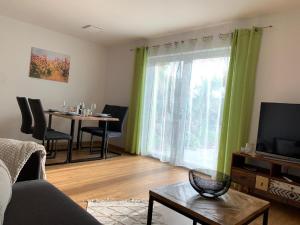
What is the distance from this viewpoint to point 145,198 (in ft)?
8.88

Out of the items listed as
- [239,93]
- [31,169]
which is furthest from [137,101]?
[31,169]

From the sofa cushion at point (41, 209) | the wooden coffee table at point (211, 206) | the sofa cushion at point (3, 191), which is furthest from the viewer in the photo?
the wooden coffee table at point (211, 206)

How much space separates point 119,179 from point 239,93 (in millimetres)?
1973

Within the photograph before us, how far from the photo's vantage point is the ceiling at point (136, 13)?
308cm

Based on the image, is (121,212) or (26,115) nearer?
(121,212)

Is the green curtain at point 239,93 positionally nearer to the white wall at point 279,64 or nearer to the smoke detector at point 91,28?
the white wall at point 279,64

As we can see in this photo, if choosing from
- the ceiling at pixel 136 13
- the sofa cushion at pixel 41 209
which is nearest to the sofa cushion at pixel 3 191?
the sofa cushion at pixel 41 209

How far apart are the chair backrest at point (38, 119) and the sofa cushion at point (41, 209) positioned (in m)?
2.12

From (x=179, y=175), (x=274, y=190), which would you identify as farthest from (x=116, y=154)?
(x=274, y=190)

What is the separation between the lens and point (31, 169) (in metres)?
1.73

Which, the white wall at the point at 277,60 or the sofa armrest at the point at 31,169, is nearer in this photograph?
the sofa armrest at the point at 31,169

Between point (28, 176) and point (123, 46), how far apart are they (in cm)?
414

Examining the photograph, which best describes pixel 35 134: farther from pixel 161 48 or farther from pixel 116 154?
pixel 161 48

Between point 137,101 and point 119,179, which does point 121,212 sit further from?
point 137,101
